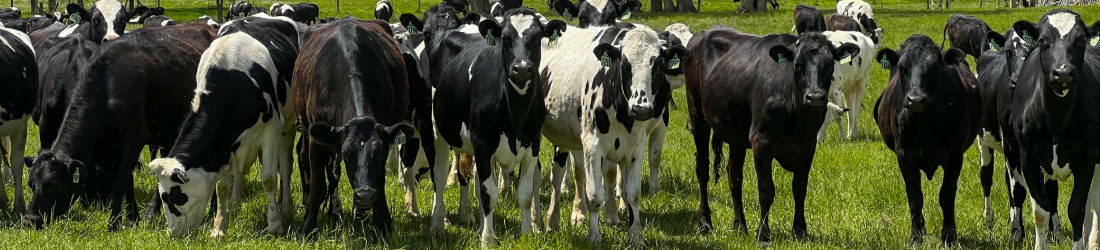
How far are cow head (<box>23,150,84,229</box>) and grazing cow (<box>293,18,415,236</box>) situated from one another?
5.58 ft

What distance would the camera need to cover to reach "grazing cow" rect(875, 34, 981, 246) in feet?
27.2

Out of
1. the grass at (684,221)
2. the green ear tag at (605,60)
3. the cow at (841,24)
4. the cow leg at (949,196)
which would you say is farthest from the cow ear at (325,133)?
the cow at (841,24)

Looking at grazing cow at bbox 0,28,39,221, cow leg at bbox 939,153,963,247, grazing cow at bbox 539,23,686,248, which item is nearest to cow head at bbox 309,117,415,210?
grazing cow at bbox 539,23,686,248

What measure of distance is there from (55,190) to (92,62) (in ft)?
3.96

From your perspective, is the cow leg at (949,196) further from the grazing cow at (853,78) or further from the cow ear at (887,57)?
the grazing cow at (853,78)

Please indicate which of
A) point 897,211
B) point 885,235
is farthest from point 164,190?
point 897,211

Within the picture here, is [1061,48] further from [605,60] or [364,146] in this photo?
[364,146]

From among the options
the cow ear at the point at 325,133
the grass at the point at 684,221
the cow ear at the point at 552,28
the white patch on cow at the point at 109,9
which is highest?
the cow ear at the point at 552,28

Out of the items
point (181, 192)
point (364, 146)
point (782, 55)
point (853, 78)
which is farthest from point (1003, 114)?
point (853, 78)

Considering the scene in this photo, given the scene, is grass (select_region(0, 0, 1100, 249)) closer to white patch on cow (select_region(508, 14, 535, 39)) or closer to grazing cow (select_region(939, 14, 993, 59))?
white patch on cow (select_region(508, 14, 535, 39))

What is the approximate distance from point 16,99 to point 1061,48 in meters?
8.47

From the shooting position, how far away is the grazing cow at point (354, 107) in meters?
7.66

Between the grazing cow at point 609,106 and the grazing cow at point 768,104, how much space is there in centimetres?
58

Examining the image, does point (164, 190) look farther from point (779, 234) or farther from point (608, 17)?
point (608, 17)
